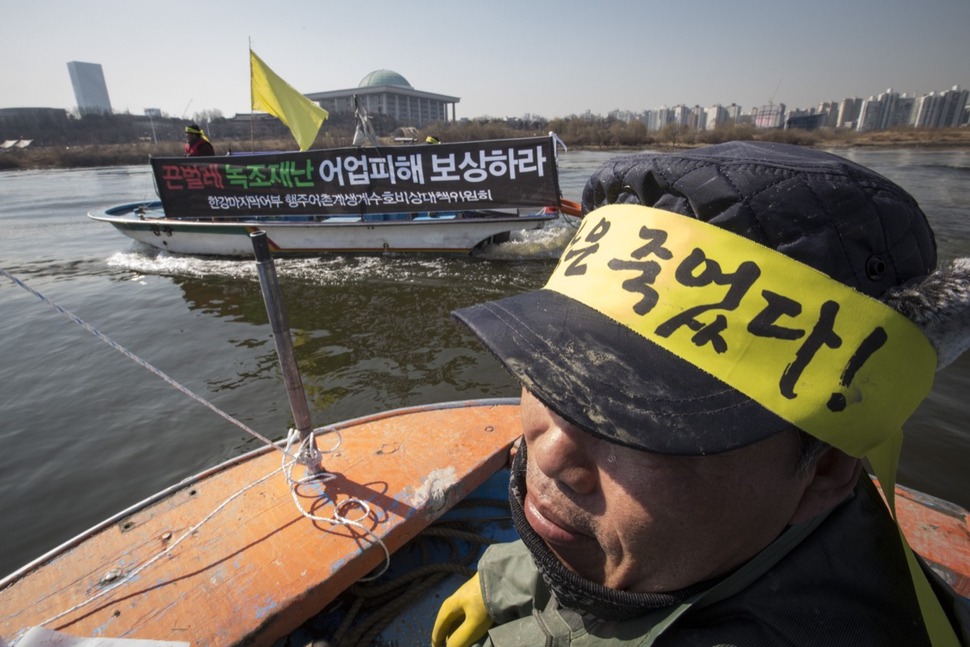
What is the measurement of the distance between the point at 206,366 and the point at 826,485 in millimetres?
7064

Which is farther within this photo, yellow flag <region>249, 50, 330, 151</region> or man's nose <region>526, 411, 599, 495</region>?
yellow flag <region>249, 50, 330, 151</region>

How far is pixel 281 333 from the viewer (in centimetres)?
216

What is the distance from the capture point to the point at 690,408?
693 mm

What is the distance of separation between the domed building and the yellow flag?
2523 inches

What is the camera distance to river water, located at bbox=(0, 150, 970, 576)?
451 cm

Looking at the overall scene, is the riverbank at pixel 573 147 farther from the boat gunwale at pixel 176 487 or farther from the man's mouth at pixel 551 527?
the man's mouth at pixel 551 527

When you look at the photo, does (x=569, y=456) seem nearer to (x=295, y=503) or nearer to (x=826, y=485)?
(x=826, y=485)

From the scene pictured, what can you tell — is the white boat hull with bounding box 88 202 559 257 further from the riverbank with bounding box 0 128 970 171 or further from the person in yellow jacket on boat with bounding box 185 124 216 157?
the riverbank with bounding box 0 128 970 171

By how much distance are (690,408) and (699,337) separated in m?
0.12

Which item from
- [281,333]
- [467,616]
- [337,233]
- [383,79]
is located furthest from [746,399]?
[383,79]

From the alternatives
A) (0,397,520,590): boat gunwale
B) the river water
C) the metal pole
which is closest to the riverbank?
the river water

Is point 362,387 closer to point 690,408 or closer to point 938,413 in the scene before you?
point 690,408

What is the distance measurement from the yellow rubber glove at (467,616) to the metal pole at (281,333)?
1.18 m

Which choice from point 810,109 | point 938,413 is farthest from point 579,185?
point 810,109
